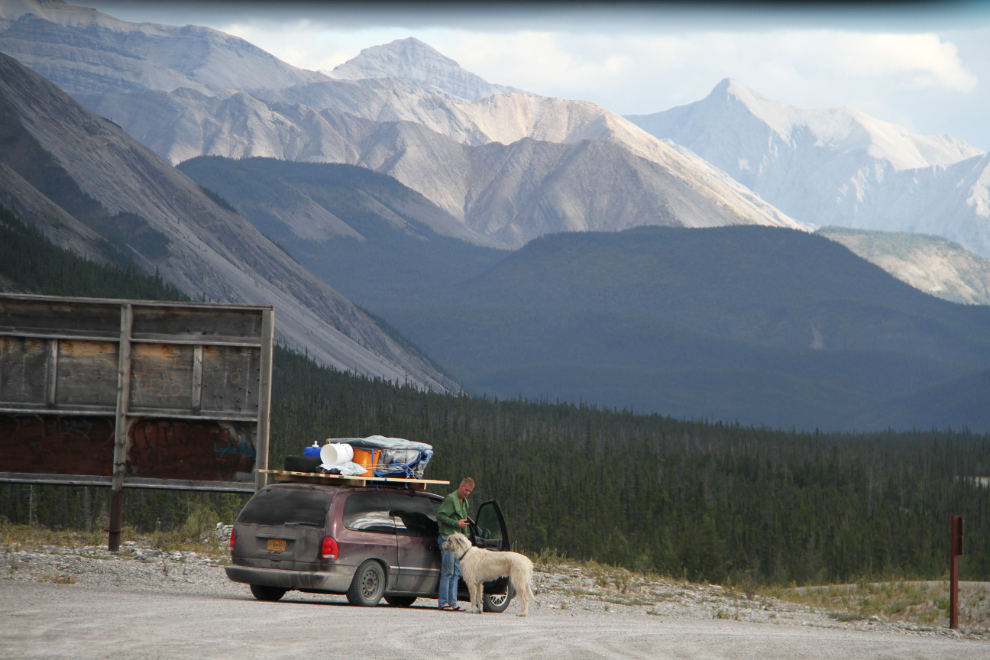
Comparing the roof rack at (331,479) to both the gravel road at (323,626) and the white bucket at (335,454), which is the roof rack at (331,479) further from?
the gravel road at (323,626)

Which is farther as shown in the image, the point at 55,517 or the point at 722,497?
the point at 722,497

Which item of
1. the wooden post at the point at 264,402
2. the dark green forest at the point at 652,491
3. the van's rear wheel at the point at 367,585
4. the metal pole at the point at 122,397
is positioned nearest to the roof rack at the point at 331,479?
the van's rear wheel at the point at 367,585

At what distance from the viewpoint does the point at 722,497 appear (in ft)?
246

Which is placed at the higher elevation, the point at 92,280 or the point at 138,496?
the point at 92,280

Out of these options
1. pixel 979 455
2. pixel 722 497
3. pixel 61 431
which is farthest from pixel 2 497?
pixel 979 455

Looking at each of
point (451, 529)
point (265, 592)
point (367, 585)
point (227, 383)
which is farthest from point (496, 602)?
point (227, 383)

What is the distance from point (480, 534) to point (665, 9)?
15123 millimetres

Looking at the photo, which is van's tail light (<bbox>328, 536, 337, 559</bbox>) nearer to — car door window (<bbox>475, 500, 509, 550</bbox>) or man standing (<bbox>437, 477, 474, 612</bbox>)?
man standing (<bbox>437, 477, 474, 612</bbox>)

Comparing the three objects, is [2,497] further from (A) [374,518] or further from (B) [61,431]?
(A) [374,518]

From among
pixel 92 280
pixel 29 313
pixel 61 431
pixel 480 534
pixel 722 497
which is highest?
pixel 92 280

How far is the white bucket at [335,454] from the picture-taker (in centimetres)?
1720

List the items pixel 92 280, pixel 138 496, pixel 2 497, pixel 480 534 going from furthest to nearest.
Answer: pixel 92 280 → pixel 138 496 → pixel 2 497 → pixel 480 534

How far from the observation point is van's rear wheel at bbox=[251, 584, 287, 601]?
17.7m

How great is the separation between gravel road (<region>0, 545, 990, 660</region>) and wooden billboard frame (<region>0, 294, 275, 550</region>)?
1.62 m
